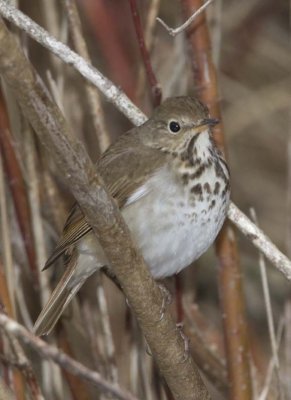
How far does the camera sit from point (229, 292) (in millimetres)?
3277

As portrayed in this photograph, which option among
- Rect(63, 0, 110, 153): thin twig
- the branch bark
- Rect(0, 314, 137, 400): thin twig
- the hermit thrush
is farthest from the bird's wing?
Rect(0, 314, 137, 400): thin twig

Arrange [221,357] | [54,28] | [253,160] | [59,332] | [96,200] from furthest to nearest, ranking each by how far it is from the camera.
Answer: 1. [253,160]
2. [221,357]
3. [54,28]
4. [59,332]
5. [96,200]

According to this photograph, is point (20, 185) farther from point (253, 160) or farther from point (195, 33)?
point (253, 160)

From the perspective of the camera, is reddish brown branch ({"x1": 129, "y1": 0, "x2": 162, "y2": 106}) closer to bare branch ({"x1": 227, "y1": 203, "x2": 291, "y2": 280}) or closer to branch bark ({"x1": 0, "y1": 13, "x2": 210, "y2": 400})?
bare branch ({"x1": 227, "y1": 203, "x2": 291, "y2": 280})

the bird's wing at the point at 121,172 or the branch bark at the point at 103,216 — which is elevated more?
the bird's wing at the point at 121,172

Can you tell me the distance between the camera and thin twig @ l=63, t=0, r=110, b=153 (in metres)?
3.29

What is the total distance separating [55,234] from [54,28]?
836mm

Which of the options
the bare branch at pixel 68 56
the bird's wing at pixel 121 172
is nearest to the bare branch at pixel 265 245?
the bird's wing at pixel 121 172

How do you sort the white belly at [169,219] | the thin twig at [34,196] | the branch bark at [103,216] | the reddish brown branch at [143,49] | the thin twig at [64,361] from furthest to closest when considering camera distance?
the thin twig at [34,196] < the white belly at [169,219] < the reddish brown branch at [143,49] < the branch bark at [103,216] < the thin twig at [64,361]

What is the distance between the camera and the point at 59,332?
3428 millimetres

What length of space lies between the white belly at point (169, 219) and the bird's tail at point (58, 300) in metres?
0.34

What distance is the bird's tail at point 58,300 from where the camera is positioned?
3.30 metres

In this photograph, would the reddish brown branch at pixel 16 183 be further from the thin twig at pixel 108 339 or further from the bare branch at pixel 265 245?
the bare branch at pixel 265 245

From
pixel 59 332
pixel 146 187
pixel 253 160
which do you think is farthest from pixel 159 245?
pixel 253 160
